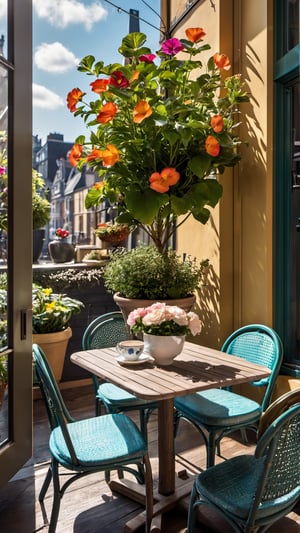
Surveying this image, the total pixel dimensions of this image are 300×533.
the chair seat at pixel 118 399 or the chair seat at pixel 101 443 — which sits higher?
the chair seat at pixel 118 399

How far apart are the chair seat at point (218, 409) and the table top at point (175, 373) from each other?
0.84 ft

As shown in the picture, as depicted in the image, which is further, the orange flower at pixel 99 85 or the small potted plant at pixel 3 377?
the orange flower at pixel 99 85

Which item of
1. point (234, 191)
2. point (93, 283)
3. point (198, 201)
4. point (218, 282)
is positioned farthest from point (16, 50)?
point (93, 283)

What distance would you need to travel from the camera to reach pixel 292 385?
271 centimetres

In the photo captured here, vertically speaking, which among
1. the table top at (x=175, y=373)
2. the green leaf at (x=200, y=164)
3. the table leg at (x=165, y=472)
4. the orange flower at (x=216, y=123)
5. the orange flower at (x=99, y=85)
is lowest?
the table leg at (x=165, y=472)

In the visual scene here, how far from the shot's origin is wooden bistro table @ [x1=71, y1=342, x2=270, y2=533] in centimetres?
176

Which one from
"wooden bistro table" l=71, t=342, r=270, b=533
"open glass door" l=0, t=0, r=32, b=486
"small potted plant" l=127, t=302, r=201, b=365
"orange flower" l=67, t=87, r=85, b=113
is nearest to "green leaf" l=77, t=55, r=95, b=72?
"orange flower" l=67, t=87, r=85, b=113

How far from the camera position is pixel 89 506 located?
2090 millimetres

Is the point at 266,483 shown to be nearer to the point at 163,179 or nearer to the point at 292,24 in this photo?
the point at 163,179

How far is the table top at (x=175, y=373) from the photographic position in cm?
172

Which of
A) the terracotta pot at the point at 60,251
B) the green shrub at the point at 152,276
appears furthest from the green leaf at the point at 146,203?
the terracotta pot at the point at 60,251

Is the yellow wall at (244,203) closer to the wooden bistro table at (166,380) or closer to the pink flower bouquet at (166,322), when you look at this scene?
the wooden bistro table at (166,380)

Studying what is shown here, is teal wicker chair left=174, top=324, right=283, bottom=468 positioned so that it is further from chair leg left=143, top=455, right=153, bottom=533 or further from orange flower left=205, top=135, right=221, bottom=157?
orange flower left=205, top=135, right=221, bottom=157

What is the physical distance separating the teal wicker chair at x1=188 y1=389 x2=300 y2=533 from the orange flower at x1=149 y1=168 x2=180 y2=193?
1528mm
